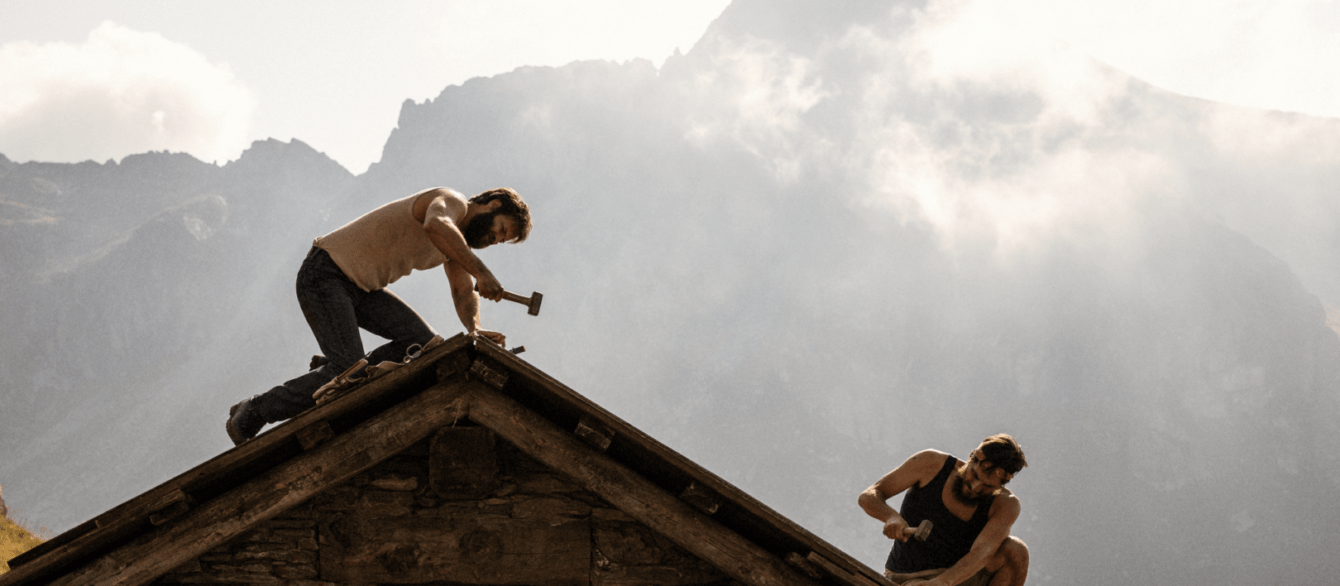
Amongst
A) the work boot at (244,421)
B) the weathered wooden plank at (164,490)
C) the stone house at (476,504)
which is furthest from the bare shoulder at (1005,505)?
the work boot at (244,421)

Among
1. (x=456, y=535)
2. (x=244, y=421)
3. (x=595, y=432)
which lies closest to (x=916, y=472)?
(x=595, y=432)

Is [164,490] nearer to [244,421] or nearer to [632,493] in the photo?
[244,421]

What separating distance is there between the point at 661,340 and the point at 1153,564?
56799 mm

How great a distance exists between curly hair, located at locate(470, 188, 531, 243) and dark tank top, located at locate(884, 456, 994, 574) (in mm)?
3190

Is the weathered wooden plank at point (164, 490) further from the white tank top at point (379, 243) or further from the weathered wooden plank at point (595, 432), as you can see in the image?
the white tank top at point (379, 243)

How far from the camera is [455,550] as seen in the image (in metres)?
4.06

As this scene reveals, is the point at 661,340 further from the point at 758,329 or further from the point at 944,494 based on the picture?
the point at 944,494

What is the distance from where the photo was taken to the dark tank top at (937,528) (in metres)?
5.20

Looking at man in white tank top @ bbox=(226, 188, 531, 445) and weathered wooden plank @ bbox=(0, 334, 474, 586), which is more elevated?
man in white tank top @ bbox=(226, 188, 531, 445)

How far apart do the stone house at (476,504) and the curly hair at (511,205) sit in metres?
1.10

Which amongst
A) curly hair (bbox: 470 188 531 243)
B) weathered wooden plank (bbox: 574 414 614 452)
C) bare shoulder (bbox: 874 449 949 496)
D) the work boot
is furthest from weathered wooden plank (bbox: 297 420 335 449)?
bare shoulder (bbox: 874 449 949 496)

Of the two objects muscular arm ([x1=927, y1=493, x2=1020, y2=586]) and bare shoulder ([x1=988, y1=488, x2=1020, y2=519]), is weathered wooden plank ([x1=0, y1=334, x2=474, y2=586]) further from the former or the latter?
bare shoulder ([x1=988, y1=488, x2=1020, y2=519])

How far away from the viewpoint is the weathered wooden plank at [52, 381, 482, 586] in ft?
12.1

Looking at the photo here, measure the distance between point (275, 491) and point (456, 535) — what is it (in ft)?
2.92
